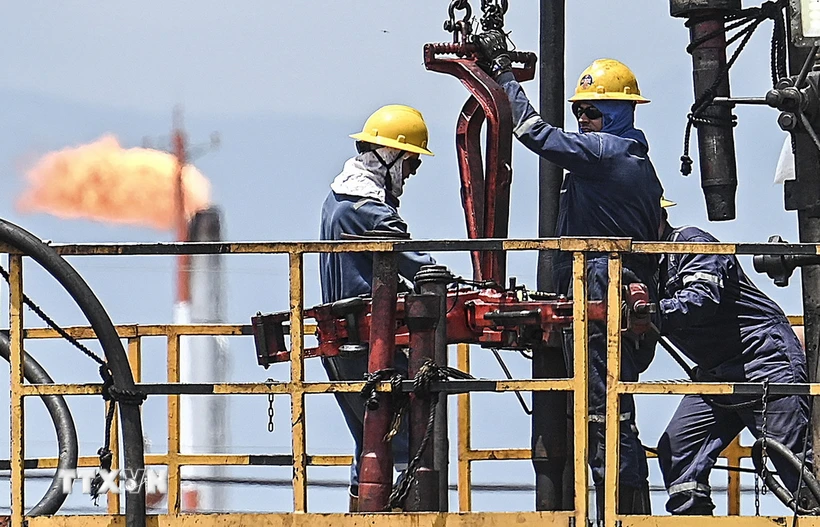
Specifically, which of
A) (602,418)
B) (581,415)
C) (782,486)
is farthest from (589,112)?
(581,415)

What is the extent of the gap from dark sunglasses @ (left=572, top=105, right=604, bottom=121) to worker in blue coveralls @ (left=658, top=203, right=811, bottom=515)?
0.59 m

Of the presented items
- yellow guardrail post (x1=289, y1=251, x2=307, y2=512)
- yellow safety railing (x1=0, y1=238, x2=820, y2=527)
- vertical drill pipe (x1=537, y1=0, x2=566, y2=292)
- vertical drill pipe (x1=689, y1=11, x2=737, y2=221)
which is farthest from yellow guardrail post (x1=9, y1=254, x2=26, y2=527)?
vertical drill pipe (x1=689, y1=11, x2=737, y2=221)

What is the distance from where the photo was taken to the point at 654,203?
7480 millimetres

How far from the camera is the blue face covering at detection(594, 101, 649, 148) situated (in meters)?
7.51

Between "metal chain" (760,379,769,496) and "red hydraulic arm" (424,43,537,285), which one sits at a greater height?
"red hydraulic arm" (424,43,537,285)

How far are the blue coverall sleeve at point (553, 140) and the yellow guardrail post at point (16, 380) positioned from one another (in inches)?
89.1

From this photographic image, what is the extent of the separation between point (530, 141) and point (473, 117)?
15.5 inches

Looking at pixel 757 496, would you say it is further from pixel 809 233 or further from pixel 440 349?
pixel 440 349

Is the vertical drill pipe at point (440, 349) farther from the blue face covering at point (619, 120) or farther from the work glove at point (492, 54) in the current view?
the blue face covering at point (619, 120)

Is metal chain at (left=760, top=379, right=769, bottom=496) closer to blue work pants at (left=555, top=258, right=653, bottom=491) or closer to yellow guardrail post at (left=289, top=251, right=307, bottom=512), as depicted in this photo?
blue work pants at (left=555, top=258, right=653, bottom=491)

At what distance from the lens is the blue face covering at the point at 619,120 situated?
24.6 ft

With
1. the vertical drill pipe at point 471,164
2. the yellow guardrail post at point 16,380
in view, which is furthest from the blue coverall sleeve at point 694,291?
the yellow guardrail post at point 16,380

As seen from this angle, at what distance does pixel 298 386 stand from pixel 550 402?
1294mm

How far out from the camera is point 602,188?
7344mm
